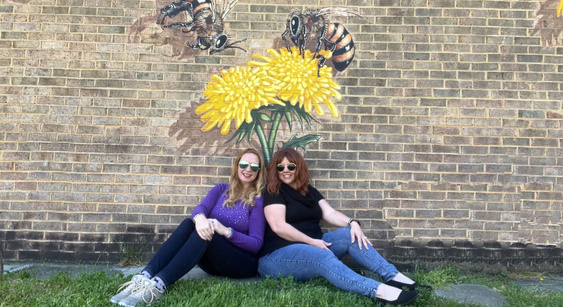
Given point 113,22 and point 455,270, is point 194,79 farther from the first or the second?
point 455,270

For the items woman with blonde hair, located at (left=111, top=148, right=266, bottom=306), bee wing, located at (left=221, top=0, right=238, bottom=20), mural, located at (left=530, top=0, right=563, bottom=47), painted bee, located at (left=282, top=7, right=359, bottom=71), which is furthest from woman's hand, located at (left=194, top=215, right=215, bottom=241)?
mural, located at (left=530, top=0, right=563, bottom=47)

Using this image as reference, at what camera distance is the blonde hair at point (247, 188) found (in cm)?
340

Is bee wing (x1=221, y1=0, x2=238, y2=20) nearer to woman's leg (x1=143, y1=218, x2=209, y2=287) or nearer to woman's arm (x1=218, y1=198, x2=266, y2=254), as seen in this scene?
woman's arm (x1=218, y1=198, x2=266, y2=254)

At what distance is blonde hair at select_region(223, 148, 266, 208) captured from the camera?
11.1 feet

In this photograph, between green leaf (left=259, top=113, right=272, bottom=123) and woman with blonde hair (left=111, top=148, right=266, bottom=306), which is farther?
green leaf (left=259, top=113, right=272, bottom=123)

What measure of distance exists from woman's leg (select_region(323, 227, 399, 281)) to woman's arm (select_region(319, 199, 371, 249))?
4 centimetres

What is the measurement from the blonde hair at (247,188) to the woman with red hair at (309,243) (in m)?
0.08

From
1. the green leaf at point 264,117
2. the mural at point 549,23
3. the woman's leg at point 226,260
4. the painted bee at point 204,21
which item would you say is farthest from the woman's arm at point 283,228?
the mural at point 549,23

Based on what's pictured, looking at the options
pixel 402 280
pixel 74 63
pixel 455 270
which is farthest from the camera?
pixel 74 63

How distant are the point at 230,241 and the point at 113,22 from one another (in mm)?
2526

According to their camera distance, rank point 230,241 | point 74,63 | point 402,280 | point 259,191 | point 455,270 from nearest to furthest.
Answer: point 402,280
point 230,241
point 259,191
point 455,270
point 74,63

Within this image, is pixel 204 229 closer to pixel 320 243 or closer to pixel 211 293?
pixel 211 293

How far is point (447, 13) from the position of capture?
399cm

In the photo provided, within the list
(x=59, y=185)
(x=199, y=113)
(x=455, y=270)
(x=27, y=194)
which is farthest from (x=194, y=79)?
(x=455, y=270)
